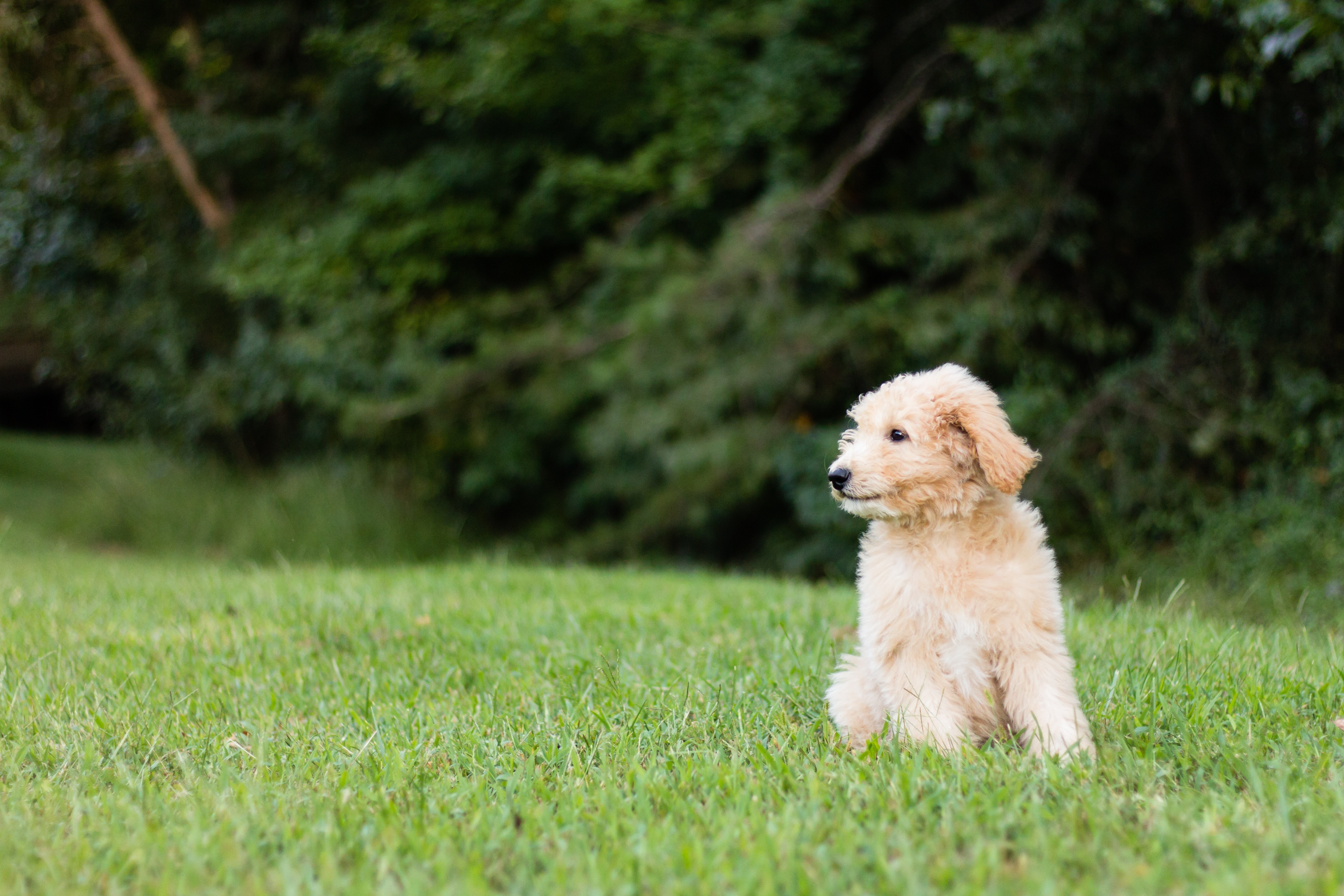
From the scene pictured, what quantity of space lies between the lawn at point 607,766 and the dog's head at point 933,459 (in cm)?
74

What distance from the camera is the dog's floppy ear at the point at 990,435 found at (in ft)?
9.98

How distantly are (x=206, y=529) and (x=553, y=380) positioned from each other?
4.47m

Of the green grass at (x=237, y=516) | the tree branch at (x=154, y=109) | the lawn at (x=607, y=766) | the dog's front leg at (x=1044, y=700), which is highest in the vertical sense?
the tree branch at (x=154, y=109)

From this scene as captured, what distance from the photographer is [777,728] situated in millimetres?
3350

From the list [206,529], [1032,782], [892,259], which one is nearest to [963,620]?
[1032,782]

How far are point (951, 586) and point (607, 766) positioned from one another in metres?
1.14

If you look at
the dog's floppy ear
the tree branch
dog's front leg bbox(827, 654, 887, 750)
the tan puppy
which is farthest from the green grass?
the dog's floppy ear

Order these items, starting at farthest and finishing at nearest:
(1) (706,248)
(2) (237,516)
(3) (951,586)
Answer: (2) (237,516) < (1) (706,248) < (3) (951,586)

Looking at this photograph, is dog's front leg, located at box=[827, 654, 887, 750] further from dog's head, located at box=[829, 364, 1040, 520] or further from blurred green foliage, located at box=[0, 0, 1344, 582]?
blurred green foliage, located at box=[0, 0, 1344, 582]

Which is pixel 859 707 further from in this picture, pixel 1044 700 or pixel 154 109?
pixel 154 109

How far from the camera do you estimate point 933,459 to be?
10.2 ft

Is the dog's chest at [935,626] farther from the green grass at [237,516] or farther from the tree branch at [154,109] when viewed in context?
the tree branch at [154,109]

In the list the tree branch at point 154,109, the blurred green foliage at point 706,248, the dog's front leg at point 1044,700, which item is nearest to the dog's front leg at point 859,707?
the dog's front leg at point 1044,700

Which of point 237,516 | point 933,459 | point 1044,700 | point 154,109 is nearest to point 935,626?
point 1044,700
